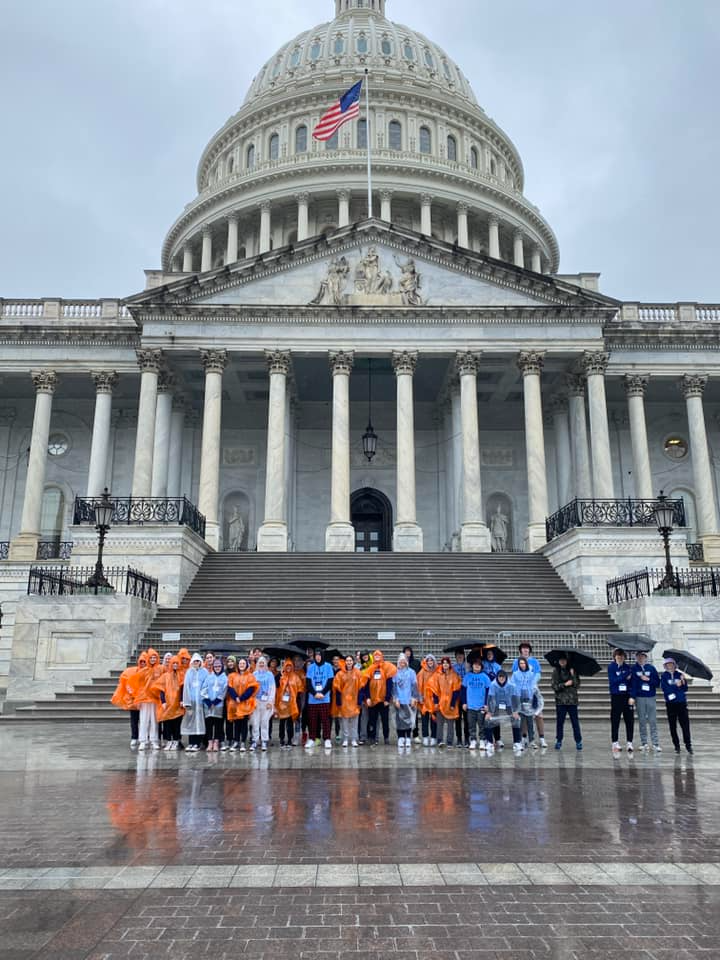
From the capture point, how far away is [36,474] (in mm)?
38344

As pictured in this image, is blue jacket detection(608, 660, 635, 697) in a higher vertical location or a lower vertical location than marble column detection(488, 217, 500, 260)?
lower

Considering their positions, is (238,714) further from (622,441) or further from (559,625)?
(622,441)

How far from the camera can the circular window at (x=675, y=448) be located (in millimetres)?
43781

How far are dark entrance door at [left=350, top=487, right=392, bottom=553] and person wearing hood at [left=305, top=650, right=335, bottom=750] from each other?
29.9 metres

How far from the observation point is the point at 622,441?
143 ft

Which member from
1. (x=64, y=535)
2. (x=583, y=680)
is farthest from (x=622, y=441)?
(x=64, y=535)

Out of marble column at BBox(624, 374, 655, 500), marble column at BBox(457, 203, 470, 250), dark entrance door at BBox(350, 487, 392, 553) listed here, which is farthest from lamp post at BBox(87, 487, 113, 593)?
marble column at BBox(457, 203, 470, 250)

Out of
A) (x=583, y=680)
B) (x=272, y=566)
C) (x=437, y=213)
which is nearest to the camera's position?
(x=583, y=680)

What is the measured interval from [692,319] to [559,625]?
954 inches

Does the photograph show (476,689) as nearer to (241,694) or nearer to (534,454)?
(241,694)

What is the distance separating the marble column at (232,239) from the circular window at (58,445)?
768 inches

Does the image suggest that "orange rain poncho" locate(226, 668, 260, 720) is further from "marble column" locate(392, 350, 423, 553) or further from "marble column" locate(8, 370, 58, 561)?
"marble column" locate(8, 370, 58, 561)

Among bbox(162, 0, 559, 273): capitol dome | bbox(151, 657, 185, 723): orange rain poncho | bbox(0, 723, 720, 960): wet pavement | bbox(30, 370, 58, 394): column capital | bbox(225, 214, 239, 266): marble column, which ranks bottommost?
bbox(0, 723, 720, 960): wet pavement

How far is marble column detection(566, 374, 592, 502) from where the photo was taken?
3722 cm
